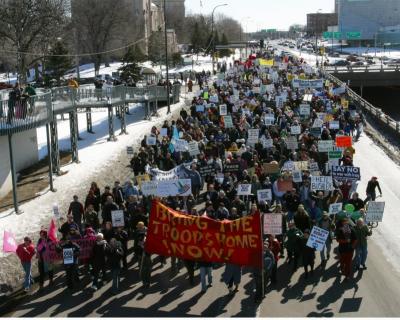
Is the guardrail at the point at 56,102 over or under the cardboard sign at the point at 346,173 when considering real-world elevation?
over

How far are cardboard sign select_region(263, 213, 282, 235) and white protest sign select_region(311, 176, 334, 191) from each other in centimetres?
297

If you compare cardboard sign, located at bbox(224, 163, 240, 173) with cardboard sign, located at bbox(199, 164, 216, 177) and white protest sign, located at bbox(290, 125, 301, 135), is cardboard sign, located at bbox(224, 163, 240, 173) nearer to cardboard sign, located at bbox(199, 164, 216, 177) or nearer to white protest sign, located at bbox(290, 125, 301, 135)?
cardboard sign, located at bbox(199, 164, 216, 177)

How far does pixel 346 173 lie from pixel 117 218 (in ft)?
23.0

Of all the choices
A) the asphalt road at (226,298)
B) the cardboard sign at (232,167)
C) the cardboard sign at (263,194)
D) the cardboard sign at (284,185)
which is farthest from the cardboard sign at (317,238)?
the cardboard sign at (232,167)

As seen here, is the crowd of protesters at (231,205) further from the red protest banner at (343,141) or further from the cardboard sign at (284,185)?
the red protest banner at (343,141)

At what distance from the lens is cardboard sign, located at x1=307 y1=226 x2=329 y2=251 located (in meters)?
12.8

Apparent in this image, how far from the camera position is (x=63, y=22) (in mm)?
54594

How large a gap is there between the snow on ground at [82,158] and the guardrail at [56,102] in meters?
1.87

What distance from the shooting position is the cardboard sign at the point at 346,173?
17281mm

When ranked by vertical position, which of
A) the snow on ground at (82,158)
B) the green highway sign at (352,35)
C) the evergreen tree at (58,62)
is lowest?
the snow on ground at (82,158)

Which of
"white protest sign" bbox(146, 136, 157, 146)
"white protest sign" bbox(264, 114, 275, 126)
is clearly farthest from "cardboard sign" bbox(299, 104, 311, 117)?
"white protest sign" bbox(146, 136, 157, 146)

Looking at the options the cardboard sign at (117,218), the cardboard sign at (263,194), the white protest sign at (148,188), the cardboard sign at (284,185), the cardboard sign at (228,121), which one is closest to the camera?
the cardboard sign at (117,218)

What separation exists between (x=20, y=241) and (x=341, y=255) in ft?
27.7

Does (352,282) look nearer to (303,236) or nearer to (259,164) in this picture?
(303,236)
